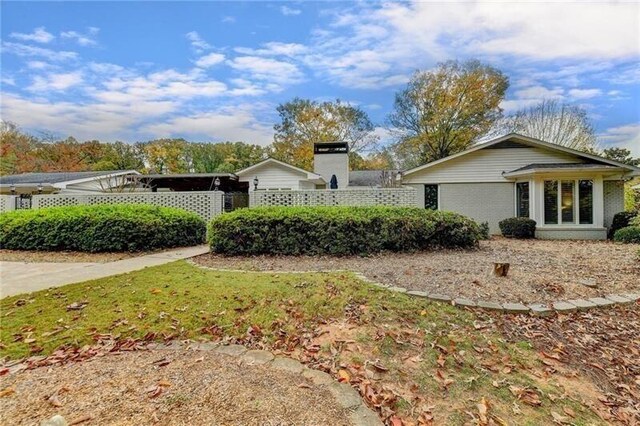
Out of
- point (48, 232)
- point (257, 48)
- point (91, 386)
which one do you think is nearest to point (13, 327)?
point (91, 386)

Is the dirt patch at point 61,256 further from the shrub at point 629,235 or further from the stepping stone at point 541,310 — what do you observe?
the shrub at point 629,235

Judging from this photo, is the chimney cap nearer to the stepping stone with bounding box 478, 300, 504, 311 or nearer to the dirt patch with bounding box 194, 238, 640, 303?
the dirt patch with bounding box 194, 238, 640, 303

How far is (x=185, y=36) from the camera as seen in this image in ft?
26.7

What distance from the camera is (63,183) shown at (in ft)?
56.0

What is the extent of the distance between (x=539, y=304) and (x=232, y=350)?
375cm

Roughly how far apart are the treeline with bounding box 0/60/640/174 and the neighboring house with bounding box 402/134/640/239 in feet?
40.4

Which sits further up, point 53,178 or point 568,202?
point 53,178

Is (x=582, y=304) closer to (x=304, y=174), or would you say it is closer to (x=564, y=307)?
(x=564, y=307)

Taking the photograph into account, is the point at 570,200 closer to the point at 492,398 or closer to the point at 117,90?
the point at 492,398

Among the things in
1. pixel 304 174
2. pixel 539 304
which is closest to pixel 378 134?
pixel 304 174

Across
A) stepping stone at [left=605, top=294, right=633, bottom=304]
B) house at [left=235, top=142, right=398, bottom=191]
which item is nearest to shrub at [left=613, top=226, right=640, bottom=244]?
stepping stone at [left=605, top=294, right=633, bottom=304]

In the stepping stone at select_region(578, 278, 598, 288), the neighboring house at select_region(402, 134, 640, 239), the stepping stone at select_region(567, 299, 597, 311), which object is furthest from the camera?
the neighboring house at select_region(402, 134, 640, 239)

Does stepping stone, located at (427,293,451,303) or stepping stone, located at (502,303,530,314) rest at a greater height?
stepping stone, located at (427,293,451,303)

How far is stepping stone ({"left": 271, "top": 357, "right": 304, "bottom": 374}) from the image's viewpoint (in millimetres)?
2600
